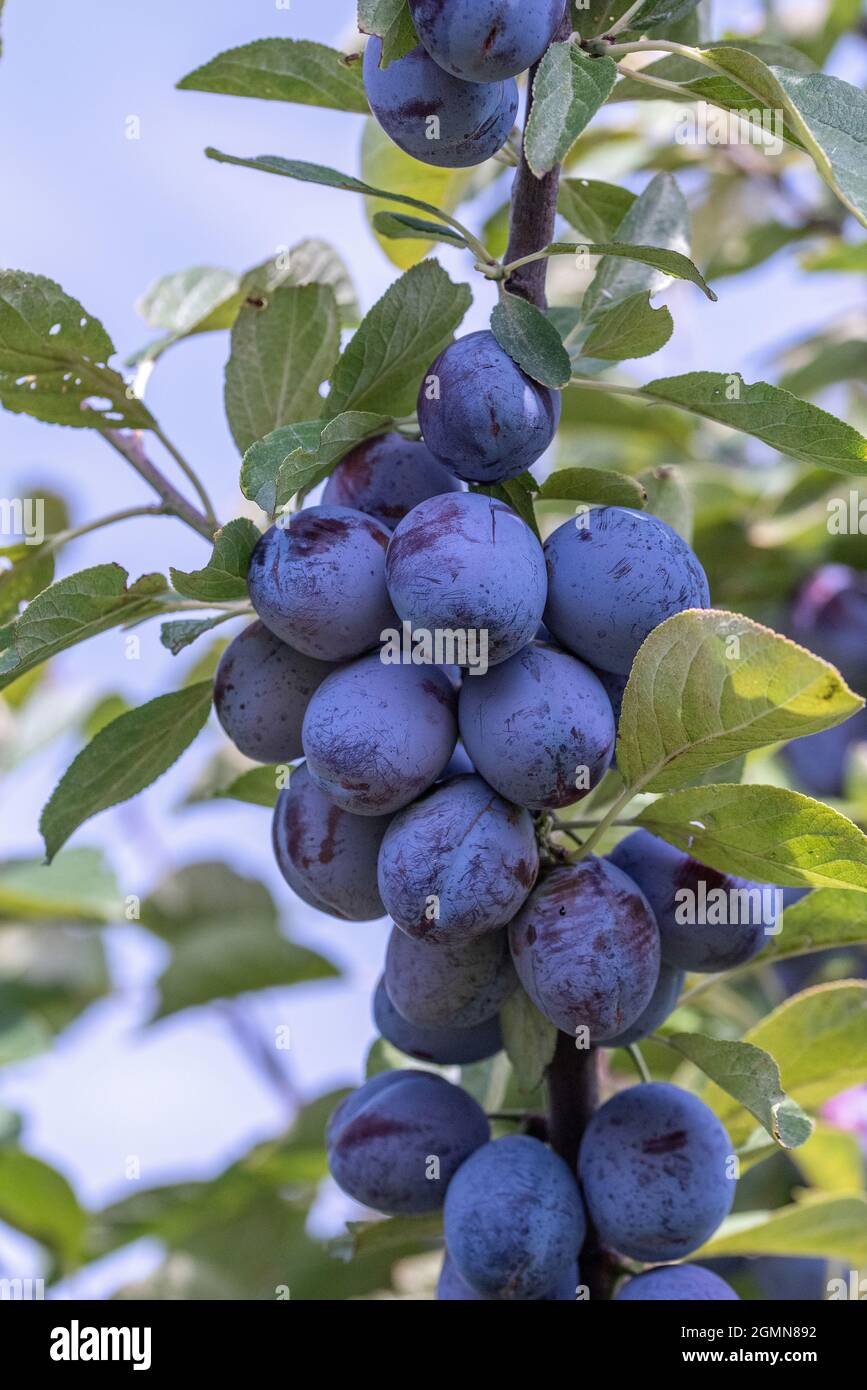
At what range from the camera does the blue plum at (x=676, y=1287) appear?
80 centimetres

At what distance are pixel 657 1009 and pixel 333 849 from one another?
0.23 m

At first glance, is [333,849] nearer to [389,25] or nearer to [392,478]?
[392,478]

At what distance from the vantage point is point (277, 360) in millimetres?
950

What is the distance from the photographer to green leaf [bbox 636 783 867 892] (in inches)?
28.9

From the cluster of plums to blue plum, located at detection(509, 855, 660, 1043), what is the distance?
1.34 ft

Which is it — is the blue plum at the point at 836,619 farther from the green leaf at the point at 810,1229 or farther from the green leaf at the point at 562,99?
the green leaf at the point at 562,99

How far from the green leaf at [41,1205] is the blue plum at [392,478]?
0.99 m

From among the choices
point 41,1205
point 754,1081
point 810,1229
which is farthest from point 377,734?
point 41,1205

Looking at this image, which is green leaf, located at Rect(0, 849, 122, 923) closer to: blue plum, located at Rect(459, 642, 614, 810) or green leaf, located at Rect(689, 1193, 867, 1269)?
green leaf, located at Rect(689, 1193, 867, 1269)

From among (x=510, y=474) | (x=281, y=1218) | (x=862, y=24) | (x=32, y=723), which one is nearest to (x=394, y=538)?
(x=510, y=474)

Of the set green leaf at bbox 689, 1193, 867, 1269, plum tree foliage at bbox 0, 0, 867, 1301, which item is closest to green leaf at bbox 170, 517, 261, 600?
plum tree foliage at bbox 0, 0, 867, 1301

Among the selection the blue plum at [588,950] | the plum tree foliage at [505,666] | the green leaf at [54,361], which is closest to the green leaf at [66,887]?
the plum tree foliage at [505,666]
